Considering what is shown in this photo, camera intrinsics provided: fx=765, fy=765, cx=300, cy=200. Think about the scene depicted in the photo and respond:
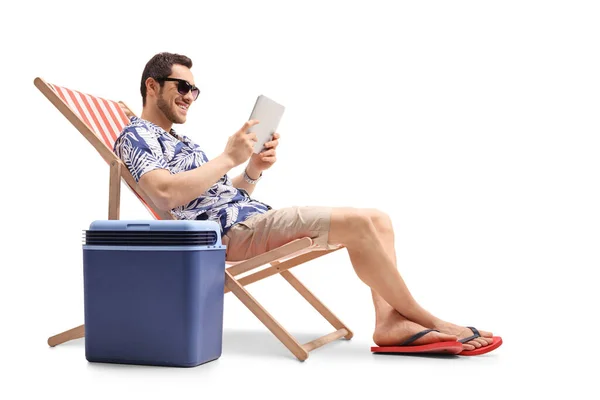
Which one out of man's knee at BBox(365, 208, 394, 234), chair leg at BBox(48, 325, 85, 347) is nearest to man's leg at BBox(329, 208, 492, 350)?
man's knee at BBox(365, 208, 394, 234)

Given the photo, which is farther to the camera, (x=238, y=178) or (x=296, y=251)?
(x=238, y=178)

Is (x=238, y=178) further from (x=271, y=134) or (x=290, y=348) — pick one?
(x=290, y=348)

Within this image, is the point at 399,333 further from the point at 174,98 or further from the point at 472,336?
the point at 174,98

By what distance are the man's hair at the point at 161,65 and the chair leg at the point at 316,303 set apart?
122cm

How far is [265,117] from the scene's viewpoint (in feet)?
12.1

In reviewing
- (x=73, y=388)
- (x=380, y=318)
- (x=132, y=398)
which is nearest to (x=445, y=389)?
(x=380, y=318)

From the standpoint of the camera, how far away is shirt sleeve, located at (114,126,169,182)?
138 inches

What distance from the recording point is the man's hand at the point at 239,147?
11.5 ft

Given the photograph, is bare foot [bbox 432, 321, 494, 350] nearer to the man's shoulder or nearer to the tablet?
the tablet

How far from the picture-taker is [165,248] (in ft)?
10.3

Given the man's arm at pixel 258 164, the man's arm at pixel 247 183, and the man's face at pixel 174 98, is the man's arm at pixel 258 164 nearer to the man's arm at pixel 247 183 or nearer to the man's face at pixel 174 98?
the man's arm at pixel 247 183

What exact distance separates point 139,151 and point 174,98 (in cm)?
46

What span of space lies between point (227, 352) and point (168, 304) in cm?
56

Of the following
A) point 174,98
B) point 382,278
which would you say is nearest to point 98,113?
point 174,98
